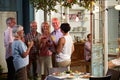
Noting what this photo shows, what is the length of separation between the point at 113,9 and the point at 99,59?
4.33 ft

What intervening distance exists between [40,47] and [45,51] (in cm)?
19

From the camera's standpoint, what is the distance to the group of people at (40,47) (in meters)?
5.82

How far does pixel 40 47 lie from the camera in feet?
24.4

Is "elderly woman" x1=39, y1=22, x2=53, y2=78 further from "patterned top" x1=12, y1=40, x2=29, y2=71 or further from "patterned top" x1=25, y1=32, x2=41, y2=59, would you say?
"patterned top" x1=12, y1=40, x2=29, y2=71

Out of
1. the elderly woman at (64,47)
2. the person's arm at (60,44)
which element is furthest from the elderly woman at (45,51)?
the person's arm at (60,44)

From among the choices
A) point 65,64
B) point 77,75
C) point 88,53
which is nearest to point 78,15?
point 88,53

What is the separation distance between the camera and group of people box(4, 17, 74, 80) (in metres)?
5.82

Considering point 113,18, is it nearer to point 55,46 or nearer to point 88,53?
point 88,53

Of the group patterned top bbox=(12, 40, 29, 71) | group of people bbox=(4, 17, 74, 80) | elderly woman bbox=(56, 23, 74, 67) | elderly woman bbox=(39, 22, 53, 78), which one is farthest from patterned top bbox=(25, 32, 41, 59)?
patterned top bbox=(12, 40, 29, 71)

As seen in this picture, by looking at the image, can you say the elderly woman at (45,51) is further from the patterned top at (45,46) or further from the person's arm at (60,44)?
the person's arm at (60,44)

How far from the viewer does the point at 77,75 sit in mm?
5551

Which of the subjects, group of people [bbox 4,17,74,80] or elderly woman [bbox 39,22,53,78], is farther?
elderly woman [bbox 39,22,53,78]

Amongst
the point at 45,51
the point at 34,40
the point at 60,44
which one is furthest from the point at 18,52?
the point at 34,40

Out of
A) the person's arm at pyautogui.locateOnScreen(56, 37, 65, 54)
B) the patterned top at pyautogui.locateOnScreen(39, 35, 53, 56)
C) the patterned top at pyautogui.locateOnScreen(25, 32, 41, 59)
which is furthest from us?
the patterned top at pyautogui.locateOnScreen(25, 32, 41, 59)
